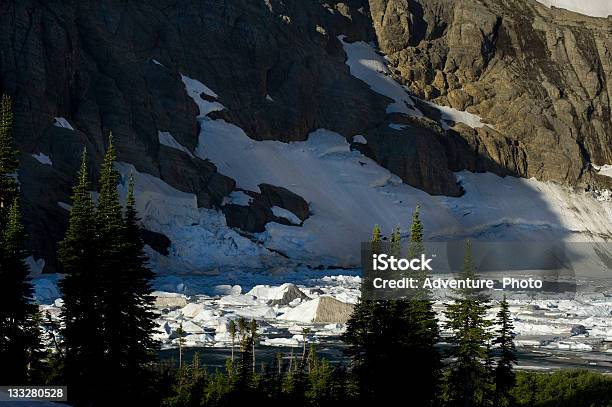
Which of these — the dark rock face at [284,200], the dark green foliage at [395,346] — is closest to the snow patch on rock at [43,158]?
the dark rock face at [284,200]

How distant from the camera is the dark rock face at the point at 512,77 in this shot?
16700 centimetres

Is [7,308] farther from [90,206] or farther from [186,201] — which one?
[186,201]

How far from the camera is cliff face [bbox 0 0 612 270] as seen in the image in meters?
104

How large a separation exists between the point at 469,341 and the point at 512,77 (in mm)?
145061

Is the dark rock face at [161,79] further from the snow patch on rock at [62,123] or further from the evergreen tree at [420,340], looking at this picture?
the evergreen tree at [420,340]

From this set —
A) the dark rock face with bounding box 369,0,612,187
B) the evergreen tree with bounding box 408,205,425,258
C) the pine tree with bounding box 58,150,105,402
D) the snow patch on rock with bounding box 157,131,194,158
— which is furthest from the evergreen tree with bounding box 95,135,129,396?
the dark rock face with bounding box 369,0,612,187

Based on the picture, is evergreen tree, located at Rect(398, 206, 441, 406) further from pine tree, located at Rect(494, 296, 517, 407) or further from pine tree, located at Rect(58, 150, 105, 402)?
pine tree, located at Rect(58, 150, 105, 402)

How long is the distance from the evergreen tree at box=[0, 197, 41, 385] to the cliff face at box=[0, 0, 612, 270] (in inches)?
2270

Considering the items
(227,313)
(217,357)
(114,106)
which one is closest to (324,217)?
(114,106)

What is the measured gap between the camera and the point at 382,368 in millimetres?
36125

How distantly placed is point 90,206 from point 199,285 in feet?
182

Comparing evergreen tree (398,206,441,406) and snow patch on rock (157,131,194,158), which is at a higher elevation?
snow patch on rock (157,131,194,158)

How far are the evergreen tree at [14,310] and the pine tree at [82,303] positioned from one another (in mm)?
1726

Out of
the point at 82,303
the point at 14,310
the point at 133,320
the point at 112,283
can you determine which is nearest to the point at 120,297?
the point at 112,283
